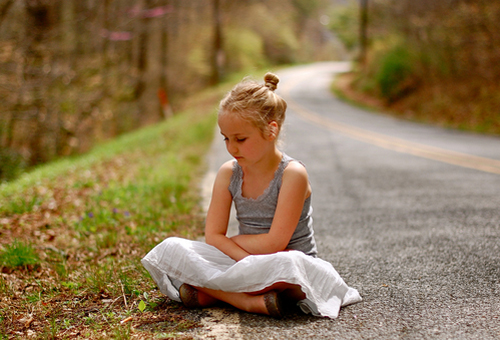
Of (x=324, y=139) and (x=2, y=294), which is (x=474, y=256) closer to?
(x=2, y=294)

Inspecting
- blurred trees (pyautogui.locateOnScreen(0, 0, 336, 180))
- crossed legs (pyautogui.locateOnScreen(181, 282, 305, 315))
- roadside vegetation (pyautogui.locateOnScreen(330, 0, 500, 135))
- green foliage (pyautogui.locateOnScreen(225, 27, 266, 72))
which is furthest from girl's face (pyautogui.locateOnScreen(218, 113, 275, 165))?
green foliage (pyautogui.locateOnScreen(225, 27, 266, 72))

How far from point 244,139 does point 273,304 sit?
0.90m

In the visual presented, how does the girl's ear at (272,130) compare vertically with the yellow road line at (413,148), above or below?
above

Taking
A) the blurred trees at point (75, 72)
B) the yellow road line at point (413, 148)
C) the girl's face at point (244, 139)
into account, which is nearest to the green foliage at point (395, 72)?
the yellow road line at point (413, 148)

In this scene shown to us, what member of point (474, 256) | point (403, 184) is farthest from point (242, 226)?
point (403, 184)

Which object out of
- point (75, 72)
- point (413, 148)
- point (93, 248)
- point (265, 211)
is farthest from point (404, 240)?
point (75, 72)

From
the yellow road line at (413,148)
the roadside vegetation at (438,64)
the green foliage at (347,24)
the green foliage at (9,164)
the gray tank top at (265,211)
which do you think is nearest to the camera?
the gray tank top at (265,211)

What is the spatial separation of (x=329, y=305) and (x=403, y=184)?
4.35m

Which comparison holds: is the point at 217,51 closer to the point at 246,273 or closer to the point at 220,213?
the point at 220,213

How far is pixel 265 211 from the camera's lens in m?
2.78

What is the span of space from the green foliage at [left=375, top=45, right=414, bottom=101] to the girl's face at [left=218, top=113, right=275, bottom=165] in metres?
20.2

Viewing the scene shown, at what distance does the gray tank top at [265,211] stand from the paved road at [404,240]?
0.45 metres

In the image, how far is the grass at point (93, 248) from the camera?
251 centimetres

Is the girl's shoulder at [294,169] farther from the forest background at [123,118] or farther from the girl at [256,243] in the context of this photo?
the forest background at [123,118]
